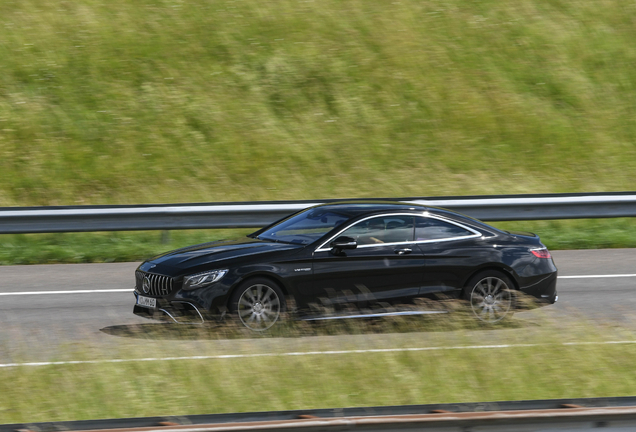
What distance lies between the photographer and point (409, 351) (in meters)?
7.29

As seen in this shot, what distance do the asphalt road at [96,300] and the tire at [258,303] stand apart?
401 mm

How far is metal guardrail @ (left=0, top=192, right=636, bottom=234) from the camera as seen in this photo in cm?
1241

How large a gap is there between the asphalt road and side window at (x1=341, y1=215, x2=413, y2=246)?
1142 millimetres

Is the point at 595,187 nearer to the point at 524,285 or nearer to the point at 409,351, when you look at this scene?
the point at 524,285

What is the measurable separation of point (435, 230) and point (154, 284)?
315cm

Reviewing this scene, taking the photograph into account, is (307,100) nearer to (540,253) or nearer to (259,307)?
(540,253)

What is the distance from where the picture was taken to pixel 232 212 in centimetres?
1291

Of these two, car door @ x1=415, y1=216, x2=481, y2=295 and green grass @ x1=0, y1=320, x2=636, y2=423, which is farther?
car door @ x1=415, y1=216, x2=481, y2=295

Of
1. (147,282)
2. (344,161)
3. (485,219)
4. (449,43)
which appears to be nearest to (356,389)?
(147,282)

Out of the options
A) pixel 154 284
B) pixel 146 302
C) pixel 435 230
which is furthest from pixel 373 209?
pixel 146 302

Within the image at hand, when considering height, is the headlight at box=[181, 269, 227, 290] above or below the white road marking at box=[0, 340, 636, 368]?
above

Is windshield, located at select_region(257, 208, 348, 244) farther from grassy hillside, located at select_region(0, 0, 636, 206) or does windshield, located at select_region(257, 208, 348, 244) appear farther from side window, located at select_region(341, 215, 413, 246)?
grassy hillside, located at select_region(0, 0, 636, 206)

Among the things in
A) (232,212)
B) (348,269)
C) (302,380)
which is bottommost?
(302,380)

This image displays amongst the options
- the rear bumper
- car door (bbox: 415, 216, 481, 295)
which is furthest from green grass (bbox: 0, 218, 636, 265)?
car door (bbox: 415, 216, 481, 295)
